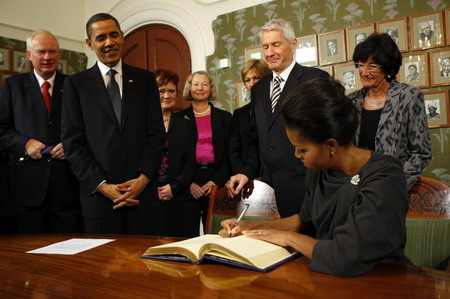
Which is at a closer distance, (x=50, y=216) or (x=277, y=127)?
(x=277, y=127)

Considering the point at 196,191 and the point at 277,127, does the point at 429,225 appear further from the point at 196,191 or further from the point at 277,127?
the point at 196,191

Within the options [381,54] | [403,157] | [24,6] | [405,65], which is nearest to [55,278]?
[403,157]

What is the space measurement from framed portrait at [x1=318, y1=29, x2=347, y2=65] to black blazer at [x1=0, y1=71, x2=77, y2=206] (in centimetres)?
258

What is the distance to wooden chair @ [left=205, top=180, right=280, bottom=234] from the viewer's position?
5.42 feet

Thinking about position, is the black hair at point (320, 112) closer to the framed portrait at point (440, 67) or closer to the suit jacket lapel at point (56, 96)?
the suit jacket lapel at point (56, 96)

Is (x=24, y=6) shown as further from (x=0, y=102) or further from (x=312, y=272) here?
(x=312, y=272)

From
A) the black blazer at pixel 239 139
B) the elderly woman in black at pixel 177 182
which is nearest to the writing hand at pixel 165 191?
the elderly woman in black at pixel 177 182

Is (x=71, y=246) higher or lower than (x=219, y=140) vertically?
lower

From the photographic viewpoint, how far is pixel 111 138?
7.29 ft

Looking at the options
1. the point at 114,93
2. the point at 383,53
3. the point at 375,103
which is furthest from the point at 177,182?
the point at 383,53

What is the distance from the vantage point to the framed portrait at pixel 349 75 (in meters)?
4.13

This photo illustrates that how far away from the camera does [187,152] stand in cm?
294

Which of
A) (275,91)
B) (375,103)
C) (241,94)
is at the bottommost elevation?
(375,103)

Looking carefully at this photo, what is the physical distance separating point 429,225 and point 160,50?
16.4 feet
